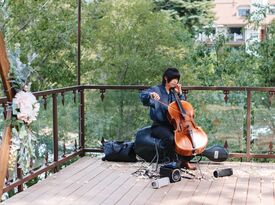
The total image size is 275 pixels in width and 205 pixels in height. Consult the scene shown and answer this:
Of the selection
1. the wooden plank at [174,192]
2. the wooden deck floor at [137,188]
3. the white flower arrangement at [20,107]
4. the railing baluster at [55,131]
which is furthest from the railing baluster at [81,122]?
the white flower arrangement at [20,107]

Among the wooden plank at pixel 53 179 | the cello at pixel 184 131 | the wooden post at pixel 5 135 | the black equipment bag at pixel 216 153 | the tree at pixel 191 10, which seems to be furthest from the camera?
the tree at pixel 191 10

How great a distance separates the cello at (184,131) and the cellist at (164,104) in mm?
109

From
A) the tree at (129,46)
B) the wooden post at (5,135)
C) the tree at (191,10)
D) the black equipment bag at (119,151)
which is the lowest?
the black equipment bag at (119,151)

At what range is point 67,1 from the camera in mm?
8539

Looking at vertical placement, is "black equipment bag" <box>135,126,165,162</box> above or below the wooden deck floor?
above

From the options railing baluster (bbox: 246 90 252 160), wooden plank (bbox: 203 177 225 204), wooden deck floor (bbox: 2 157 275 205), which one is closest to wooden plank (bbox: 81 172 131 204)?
wooden deck floor (bbox: 2 157 275 205)

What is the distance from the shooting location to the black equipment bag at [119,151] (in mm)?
5141

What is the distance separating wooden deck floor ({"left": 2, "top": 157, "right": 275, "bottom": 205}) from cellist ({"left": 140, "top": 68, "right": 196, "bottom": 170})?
390 mm

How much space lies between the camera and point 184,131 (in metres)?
4.41

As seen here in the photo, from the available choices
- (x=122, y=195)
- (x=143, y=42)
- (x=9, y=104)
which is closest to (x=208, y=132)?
(x=122, y=195)

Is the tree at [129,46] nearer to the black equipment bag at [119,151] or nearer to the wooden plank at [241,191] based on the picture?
the black equipment bag at [119,151]

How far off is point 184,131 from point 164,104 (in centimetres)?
33

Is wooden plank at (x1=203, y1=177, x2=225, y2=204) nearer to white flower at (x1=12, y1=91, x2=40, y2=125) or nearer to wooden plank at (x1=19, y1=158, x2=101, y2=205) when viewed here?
wooden plank at (x1=19, y1=158, x2=101, y2=205)

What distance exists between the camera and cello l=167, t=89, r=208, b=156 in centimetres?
432
